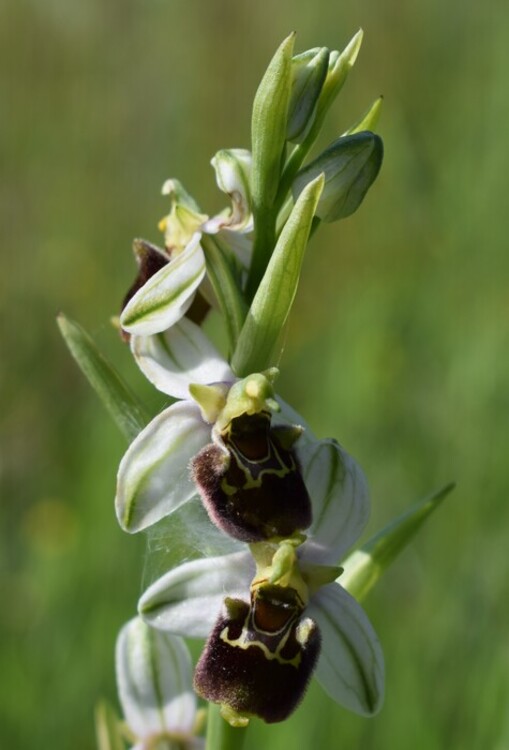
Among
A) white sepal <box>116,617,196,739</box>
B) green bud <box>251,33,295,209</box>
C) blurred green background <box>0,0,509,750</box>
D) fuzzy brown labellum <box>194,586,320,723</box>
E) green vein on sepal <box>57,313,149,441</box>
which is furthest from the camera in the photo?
blurred green background <box>0,0,509,750</box>

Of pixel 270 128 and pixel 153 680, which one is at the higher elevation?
pixel 270 128

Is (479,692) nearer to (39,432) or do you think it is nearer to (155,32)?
(39,432)

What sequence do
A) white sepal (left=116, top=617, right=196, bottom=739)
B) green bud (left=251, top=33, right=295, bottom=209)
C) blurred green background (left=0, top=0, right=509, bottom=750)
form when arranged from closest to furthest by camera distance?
1. green bud (left=251, top=33, right=295, bottom=209)
2. white sepal (left=116, top=617, right=196, bottom=739)
3. blurred green background (left=0, top=0, right=509, bottom=750)

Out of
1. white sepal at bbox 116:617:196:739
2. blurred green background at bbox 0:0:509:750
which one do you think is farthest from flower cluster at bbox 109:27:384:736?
blurred green background at bbox 0:0:509:750

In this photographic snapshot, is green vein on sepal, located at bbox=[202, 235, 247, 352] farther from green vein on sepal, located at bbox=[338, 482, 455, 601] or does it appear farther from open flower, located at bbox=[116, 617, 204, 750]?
Answer: open flower, located at bbox=[116, 617, 204, 750]

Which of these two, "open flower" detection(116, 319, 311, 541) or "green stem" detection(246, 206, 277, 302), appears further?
"green stem" detection(246, 206, 277, 302)

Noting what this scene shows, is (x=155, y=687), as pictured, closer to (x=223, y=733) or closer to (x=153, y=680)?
(x=153, y=680)

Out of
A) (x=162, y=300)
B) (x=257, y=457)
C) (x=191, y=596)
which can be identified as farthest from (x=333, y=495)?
(x=162, y=300)
